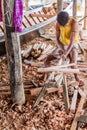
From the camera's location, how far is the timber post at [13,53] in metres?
4.52

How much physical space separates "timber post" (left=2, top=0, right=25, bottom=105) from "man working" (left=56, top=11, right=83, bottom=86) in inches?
51.0

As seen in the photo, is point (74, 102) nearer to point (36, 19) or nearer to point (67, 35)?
point (67, 35)

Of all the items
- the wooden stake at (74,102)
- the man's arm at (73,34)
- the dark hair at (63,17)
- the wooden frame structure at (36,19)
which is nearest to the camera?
the wooden stake at (74,102)

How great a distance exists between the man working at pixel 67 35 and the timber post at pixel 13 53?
130 cm

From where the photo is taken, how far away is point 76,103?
5.22 meters

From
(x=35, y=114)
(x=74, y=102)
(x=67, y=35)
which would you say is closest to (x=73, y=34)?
(x=67, y=35)

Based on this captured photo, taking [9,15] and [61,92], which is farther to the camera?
[61,92]

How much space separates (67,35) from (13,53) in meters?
1.78

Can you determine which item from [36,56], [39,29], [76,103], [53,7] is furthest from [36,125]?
[53,7]

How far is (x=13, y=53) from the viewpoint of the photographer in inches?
188

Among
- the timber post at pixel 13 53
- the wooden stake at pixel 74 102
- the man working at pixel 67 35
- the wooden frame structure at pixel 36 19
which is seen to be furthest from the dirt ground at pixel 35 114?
the wooden frame structure at pixel 36 19

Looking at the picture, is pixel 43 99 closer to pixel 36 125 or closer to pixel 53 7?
pixel 36 125

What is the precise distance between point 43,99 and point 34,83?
0.64 metres

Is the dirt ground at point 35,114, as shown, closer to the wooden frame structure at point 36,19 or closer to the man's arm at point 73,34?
the man's arm at point 73,34
